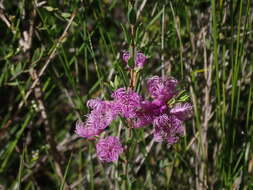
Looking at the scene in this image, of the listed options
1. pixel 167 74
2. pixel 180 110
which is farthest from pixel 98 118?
pixel 167 74

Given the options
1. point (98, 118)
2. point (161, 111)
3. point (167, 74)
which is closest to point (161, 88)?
point (161, 111)

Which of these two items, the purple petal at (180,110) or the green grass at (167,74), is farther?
the green grass at (167,74)

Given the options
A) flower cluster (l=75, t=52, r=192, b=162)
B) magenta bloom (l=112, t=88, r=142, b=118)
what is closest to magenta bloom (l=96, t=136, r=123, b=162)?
flower cluster (l=75, t=52, r=192, b=162)

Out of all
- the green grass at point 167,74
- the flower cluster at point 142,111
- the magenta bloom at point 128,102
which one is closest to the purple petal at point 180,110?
the flower cluster at point 142,111

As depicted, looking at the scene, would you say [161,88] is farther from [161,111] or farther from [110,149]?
[110,149]

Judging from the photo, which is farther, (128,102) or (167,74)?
(167,74)

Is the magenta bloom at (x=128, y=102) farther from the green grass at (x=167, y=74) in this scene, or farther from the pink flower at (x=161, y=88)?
the green grass at (x=167, y=74)

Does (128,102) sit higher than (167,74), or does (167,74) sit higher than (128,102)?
(128,102)

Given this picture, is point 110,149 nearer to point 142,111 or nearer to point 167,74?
point 142,111

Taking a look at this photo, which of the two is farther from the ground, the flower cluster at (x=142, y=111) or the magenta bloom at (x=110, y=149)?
the flower cluster at (x=142, y=111)

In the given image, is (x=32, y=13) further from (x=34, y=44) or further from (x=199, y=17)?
(x=199, y=17)
